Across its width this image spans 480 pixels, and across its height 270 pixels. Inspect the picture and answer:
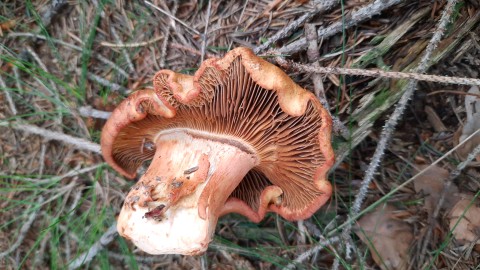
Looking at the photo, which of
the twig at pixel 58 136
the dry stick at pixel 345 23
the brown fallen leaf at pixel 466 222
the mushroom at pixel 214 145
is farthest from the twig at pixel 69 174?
the brown fallen leaf at pixel 466 222

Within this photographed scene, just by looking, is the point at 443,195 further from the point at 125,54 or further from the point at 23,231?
the point at 23,231

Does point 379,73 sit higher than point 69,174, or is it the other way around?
point 379,73

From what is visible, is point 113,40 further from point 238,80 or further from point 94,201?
point 238,80

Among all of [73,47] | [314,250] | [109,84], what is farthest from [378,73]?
[73,47]

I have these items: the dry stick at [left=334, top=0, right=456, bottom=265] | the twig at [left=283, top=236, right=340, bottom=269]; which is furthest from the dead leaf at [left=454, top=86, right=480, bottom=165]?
the twig at [left=283, top=236, right=340, bottom=269]

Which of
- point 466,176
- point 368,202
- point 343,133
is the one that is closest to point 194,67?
point 343,133

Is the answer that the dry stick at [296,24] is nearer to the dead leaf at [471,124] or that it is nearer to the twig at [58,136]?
the dead leaf at [471,124]

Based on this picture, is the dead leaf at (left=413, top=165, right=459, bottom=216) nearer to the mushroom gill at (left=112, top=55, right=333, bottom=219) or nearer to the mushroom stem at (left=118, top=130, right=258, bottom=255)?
the mushroom gill at (left=112, top=55, right=333, bottom=219)
